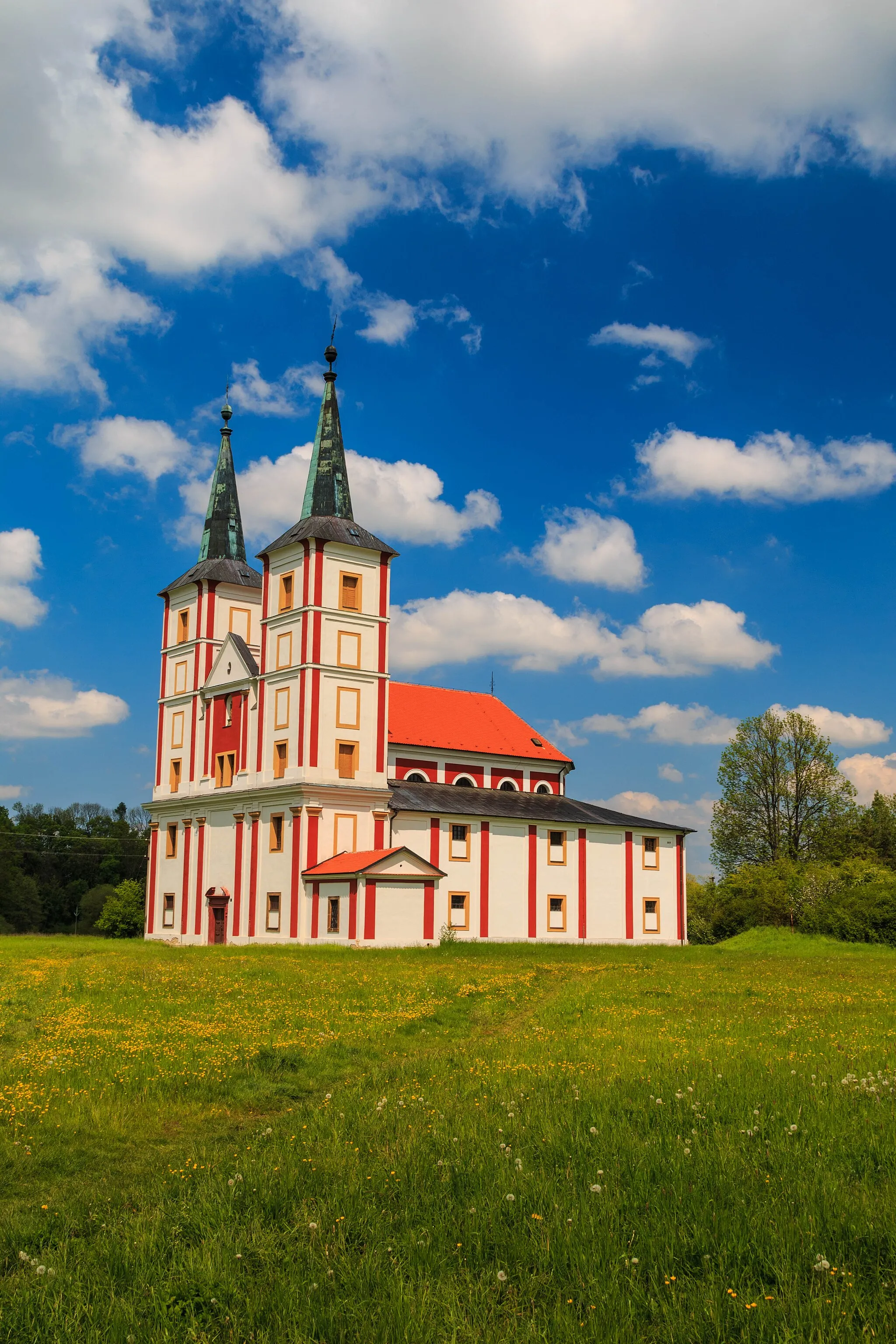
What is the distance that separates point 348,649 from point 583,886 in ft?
54.4

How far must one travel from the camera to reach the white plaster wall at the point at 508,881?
162 feet

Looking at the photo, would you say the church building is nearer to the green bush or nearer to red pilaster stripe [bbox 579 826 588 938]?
red pilaster stripe [bbox 579 826 588 938]

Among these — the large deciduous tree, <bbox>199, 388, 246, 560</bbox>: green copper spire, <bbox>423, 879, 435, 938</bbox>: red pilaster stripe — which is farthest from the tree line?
<bbox>199, 388, 246, 560</bbox>: green copper spire

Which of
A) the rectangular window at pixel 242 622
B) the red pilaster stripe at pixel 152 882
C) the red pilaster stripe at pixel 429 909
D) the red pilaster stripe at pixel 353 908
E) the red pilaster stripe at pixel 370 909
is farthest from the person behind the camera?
the rectangular window at pixel 242 622

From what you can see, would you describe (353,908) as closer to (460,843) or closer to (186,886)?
(460,843)

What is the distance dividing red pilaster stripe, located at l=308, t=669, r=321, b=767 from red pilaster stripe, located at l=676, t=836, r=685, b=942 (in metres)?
20.7

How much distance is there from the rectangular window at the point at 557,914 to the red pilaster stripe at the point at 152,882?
2051 cm

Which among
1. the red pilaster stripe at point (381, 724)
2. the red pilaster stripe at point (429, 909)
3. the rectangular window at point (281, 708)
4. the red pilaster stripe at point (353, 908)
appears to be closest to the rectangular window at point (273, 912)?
the red pilaster stripe at point (353, 908)

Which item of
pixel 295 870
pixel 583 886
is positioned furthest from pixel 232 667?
pixel 583 886

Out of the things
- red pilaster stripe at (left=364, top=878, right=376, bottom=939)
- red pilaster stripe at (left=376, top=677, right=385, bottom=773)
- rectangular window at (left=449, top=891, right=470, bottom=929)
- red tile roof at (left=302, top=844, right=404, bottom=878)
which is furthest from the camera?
red pilaster stripe at (left=376, top=677, right=385, bottom=773)

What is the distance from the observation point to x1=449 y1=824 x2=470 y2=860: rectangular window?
48.8 meters

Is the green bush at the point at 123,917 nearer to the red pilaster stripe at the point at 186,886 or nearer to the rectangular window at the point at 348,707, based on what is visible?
the red pilaster stripe at the point at 186,886

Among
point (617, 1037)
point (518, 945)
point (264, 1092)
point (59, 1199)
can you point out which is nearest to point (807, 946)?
point (518, 945)

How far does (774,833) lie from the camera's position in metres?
67.4
